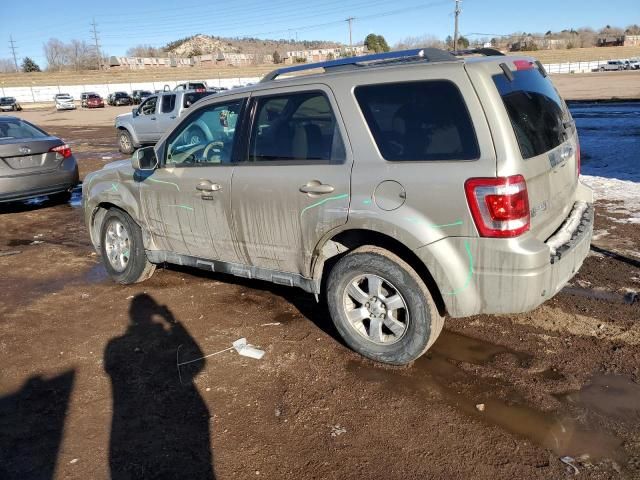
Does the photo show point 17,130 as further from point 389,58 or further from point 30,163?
point 389,58

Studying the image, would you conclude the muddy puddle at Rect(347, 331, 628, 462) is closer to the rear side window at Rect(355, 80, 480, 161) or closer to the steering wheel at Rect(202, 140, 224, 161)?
the rear side window at Rect(355, 80, 480, 161)

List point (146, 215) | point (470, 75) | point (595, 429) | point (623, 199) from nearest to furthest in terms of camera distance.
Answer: point (595, 429), point (470, 75), point (146, 215), point (623, 199)

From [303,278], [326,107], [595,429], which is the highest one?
[326,107]

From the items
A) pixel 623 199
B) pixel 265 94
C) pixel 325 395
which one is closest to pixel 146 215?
pixel 265 94

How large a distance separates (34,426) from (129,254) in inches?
92.8

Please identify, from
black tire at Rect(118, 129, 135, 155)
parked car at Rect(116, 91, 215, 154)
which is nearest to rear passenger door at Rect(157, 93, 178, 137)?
parked car at Rect(116, 91, 215, 154)

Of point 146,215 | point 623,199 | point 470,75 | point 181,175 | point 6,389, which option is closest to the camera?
point 470,75

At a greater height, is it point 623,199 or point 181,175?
point 181,175

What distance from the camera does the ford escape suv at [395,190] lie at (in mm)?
3139

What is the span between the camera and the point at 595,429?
2939mm

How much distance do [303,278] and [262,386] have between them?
0.87m

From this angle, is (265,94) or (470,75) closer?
(470,75)

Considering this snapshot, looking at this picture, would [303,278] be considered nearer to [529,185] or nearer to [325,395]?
[325,395]

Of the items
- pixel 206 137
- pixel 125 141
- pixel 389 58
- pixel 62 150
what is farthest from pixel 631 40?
pixel 206 137
